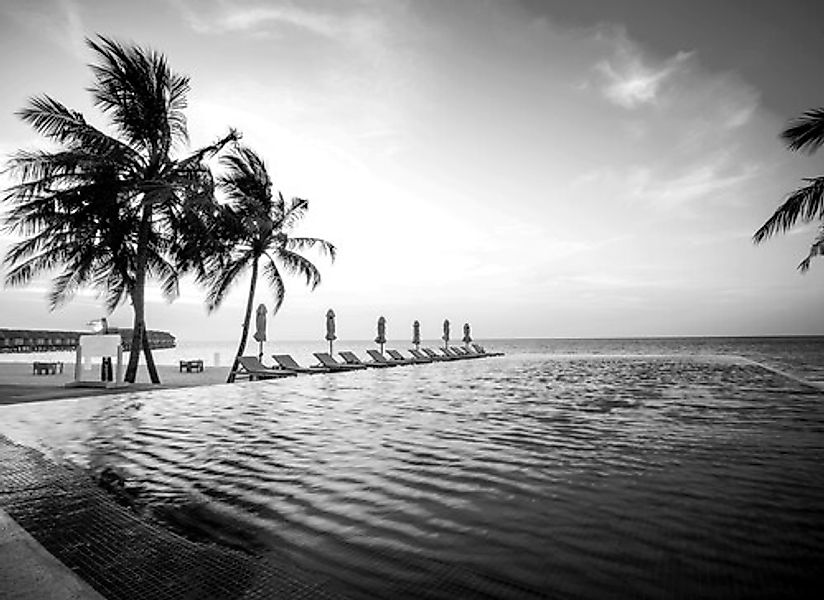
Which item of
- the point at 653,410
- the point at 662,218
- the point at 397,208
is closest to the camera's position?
the point at 653,410

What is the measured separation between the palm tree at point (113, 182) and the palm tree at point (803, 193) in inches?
562

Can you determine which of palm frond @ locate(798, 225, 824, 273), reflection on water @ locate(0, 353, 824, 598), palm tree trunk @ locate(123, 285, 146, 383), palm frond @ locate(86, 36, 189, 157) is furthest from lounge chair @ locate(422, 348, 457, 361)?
reflection on water @ locate(0, 353, 824, 598)

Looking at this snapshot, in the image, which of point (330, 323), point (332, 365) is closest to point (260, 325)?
point (332, 365)

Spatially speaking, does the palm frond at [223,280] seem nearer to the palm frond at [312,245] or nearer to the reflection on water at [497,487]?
the palm frond at [312,245]

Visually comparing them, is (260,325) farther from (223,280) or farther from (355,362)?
(355,362)

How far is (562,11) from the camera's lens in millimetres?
12812

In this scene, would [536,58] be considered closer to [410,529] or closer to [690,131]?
[690,131]

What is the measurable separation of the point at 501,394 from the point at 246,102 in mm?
12148

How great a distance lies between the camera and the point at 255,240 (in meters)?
17.5

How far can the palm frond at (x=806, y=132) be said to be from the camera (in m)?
11.3

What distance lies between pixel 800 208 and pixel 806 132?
1848 mm

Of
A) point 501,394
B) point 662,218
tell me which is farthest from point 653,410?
point 662,218

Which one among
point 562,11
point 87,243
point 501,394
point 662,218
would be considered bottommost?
point 501,394

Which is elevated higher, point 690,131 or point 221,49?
point 221,49
